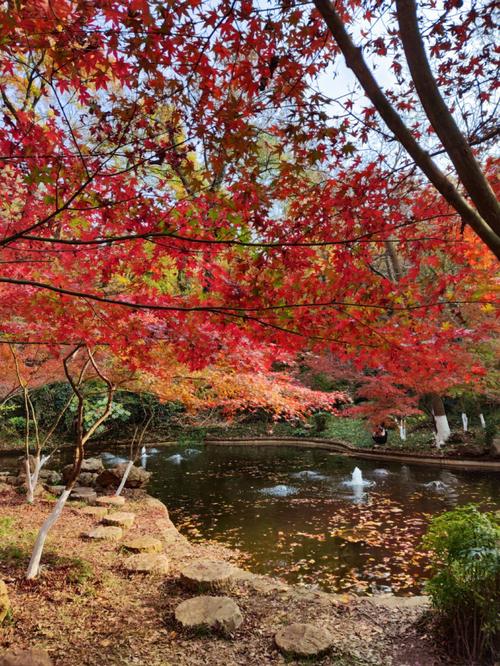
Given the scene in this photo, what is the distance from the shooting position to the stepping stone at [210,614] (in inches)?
153

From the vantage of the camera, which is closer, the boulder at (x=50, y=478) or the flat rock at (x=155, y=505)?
the flat rock at (x=155, y=505)

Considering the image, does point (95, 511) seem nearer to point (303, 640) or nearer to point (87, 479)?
point (87, 479)

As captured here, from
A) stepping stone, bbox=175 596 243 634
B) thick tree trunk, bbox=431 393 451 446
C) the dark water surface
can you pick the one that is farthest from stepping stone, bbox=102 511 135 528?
thick tree trunk, bbox=431 393 451 446

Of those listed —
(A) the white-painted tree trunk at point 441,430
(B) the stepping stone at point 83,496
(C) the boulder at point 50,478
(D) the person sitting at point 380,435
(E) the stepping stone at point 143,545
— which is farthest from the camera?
(D) the person sitting at point 380,435

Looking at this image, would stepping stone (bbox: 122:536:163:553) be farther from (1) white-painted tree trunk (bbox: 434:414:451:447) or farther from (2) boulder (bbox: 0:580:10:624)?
(1) white-painted tree trunk (bbox: 434:414:451:447)

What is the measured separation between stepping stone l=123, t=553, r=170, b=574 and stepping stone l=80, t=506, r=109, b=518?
2745 mm

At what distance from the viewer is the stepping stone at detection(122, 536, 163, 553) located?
20.3ft

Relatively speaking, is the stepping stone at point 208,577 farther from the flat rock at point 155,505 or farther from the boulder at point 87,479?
the boulder at point 87,479

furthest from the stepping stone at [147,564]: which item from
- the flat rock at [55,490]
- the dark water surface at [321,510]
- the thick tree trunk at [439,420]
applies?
the thick tree trunk at [439,420]

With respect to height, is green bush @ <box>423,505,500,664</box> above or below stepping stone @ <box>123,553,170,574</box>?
above

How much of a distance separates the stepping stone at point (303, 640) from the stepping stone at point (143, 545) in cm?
296

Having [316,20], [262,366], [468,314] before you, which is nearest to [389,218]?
[316,20]

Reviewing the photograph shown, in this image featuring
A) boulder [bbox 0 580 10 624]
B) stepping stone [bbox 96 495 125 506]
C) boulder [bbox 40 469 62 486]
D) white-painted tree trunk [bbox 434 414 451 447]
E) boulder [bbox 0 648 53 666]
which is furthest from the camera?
white-painted tree trunk [bbox 434 414 451 447]

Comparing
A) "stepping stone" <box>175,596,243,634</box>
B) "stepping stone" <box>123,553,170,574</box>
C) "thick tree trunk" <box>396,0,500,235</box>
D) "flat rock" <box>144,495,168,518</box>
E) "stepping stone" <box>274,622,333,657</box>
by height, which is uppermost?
"thick tree trunk" <box>396,0,500,235</box>
